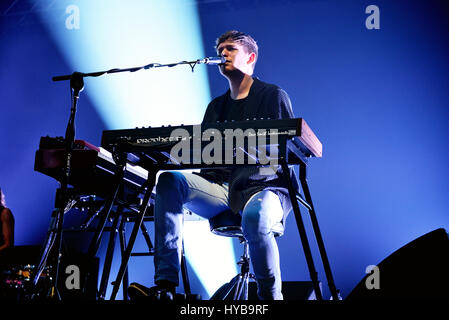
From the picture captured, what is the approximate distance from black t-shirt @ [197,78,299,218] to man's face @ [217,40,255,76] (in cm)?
13

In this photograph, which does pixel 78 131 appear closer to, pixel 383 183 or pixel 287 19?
pixel 287 19

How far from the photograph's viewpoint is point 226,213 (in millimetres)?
2322

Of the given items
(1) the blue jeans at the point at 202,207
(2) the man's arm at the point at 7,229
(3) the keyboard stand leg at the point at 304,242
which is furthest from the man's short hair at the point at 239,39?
(2) the man's arm at the point at 7,229

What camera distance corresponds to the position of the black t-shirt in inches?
84.4

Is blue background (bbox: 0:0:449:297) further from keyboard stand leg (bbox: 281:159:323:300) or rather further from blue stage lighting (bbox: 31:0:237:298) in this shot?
keyboard stand leg (bbox: 281:159:323:300)

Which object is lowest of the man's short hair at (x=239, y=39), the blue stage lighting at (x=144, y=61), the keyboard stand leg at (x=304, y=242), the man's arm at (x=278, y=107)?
the keyboard stand leg at (x=304, y=242)

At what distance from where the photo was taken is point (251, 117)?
2422 millimetres

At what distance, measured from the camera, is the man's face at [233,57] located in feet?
8.39

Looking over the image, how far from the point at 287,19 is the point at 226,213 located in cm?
251

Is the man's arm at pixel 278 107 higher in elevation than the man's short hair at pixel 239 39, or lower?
lower

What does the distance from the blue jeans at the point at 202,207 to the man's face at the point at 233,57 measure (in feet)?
2.25

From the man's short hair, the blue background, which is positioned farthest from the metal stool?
the blue background

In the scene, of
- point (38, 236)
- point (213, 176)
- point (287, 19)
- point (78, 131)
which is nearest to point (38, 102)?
point (78, 131)

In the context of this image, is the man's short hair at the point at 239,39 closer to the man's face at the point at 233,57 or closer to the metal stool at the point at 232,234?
the man's face at the point at 233,57
